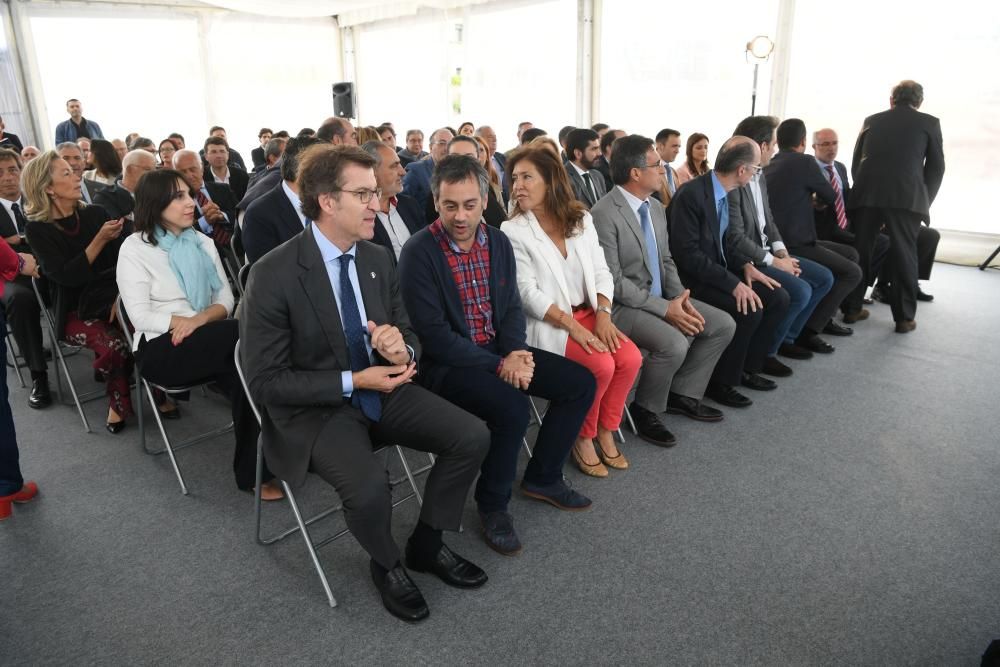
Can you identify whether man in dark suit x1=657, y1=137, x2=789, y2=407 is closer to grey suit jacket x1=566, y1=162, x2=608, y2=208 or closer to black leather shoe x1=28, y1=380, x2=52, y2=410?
grey suit jacket x1=566, y1=162, x2=608, y2=208

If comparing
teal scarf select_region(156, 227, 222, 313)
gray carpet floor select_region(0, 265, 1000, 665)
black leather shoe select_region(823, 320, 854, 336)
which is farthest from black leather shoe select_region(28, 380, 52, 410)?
black leather shoe select_region(823, 320, 854, 336)

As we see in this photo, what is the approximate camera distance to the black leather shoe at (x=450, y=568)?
2238mm


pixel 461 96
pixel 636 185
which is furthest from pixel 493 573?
pixel 461 96

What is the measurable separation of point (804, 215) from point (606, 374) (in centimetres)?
251

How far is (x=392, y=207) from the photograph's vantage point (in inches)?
141

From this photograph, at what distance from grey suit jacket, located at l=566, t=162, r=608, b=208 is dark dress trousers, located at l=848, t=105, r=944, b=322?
1.95 m

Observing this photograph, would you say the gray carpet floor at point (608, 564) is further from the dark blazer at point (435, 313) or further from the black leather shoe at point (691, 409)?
the dark blazer at point (435, 313)

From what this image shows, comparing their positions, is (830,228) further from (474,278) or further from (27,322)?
(27,322)

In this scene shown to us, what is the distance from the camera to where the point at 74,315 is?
346 cm

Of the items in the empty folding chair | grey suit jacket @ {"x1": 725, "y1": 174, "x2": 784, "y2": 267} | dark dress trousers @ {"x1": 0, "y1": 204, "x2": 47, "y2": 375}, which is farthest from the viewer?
grey suit jacket @ {"x1": 725, "y1": 174, "x2": 784, "y2": 267}

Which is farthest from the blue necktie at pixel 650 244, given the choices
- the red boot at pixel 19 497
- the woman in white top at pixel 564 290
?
the red boot at pixel 19 497

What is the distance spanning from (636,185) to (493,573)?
2.06 m

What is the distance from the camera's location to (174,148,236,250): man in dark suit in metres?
4.44

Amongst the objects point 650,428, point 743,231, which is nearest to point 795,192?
point 743,231
